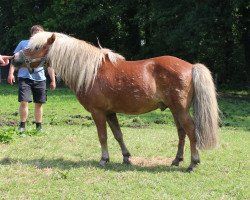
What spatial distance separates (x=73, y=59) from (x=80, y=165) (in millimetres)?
1607

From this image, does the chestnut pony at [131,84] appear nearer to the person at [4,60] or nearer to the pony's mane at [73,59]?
the pony's mane at [73,59]

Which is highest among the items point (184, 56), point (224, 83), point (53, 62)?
point (53, 62)

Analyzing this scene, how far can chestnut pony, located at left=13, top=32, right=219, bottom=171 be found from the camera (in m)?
6.42

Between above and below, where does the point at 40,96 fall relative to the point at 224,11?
below

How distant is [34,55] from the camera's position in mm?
6859

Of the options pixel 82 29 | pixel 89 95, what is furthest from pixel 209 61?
pixel 89 95

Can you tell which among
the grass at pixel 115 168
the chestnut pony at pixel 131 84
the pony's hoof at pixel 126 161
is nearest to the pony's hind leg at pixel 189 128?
the chestnut pony at pixel 131 84

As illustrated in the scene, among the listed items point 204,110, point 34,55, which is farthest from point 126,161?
point 34,55

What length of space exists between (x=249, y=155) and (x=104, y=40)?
23783mm

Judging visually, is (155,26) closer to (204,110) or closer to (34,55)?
(34,55)

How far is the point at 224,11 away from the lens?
71.2 ft

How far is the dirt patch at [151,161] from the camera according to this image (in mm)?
7039

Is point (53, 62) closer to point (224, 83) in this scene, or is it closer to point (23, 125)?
point (23, 125)

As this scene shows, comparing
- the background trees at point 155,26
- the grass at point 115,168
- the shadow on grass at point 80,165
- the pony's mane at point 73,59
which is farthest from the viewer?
the background trees at point 155,26
